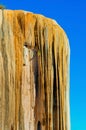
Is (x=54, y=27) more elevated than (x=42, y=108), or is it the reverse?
(x=54, y=27)

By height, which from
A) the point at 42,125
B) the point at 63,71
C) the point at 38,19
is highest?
the point at 38,19

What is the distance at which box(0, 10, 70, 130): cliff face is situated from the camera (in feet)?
124

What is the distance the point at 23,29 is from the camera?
3909 cm

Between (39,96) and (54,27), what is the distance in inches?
140

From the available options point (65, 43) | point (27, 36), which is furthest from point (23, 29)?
point (65, 43)

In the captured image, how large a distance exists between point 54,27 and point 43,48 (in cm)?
132

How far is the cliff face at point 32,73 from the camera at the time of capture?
37.8 m

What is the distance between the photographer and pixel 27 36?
39.2m

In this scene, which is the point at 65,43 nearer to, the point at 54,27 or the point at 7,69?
the point at 54,27

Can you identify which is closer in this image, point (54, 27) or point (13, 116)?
point (13, 116)

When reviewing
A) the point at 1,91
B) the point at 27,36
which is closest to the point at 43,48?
the point at 27,36

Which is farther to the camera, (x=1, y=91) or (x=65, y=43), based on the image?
(x=65, y=43)

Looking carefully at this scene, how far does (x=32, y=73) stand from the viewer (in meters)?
39.1

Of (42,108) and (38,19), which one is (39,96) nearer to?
(42,108)
